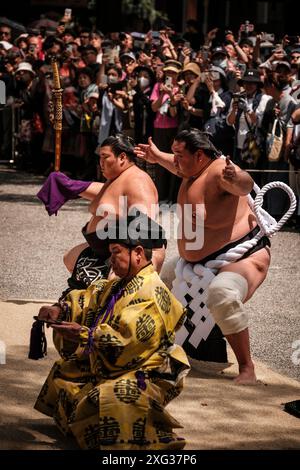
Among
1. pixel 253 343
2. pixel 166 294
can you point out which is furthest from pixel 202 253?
pixel 166 294

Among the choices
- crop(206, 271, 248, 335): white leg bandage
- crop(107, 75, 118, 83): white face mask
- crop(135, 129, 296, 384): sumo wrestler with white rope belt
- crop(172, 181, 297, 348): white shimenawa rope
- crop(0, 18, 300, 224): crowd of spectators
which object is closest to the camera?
crop(206, 271, 248, 335): white leg bandage

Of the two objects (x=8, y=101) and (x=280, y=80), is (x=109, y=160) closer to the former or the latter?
(x=280, y=80)

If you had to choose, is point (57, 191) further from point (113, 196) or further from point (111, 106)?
point (111, 106)

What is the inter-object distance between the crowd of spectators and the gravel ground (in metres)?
1.03

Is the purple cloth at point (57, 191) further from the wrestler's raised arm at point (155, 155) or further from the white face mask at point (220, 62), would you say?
the white face mask at point (220, 62)

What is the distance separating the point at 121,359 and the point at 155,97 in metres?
7.72

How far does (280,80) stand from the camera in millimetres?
10273

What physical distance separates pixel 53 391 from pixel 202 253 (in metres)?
1.52

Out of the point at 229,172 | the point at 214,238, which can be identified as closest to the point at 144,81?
the point at 214,238

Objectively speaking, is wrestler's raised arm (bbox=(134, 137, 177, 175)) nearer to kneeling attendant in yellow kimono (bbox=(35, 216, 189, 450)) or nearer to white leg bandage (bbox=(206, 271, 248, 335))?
white leg bandage (bbox=(206, 271, 248, 335))

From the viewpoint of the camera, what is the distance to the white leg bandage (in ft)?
17.7

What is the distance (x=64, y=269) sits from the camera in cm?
816

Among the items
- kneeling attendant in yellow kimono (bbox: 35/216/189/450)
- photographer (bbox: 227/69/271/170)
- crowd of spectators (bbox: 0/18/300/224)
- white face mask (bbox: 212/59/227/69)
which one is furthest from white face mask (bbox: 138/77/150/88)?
kneeling attendant in yellow kimono (bbox: 35/216/189/450)

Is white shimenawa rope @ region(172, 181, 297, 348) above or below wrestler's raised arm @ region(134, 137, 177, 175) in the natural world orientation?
below
